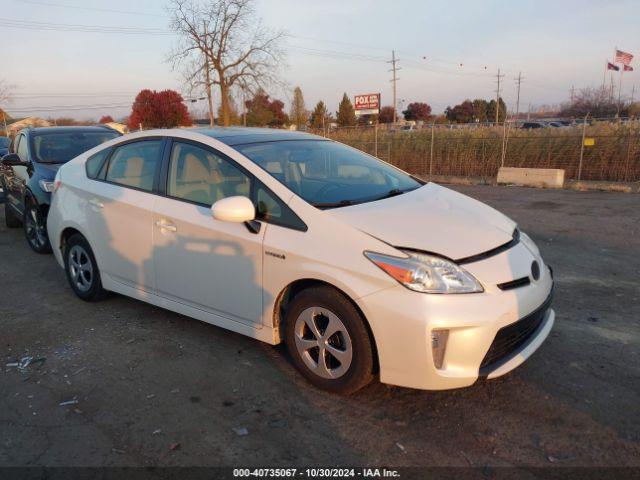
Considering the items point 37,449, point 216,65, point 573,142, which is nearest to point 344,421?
point 37,449

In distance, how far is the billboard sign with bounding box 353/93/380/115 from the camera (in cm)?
1950

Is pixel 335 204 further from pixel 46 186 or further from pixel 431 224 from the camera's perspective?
pixel 46 186

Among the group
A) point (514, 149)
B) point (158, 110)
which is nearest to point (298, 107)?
point (158, 110)

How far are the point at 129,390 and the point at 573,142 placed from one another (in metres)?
14.7

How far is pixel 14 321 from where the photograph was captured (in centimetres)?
459

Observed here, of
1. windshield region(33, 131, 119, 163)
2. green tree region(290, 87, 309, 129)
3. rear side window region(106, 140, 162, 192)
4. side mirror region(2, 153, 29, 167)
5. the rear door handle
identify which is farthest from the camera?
green tree region(290, 87, 309, 129)

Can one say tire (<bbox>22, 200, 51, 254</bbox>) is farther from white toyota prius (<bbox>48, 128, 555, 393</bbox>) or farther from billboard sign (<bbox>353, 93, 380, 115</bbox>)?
billboard sign (<bbox>353, 93, 380, 115</bbox>)

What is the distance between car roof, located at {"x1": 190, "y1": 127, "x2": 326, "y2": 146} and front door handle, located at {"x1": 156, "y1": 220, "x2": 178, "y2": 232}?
73 cm

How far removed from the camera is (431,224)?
3.23 metres

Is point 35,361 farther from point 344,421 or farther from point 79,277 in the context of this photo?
point 344,421

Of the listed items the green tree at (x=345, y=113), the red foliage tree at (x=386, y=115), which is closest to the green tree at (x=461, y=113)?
the red foliage tree at (x=386, y=115)

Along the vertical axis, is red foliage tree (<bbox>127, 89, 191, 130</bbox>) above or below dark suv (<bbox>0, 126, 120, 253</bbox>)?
above

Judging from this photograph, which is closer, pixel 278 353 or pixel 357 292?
pixel 357 292

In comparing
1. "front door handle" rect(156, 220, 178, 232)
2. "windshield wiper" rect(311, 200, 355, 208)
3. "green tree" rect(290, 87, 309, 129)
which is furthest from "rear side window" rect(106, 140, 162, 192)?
"green tree" rect(290, 87, 309, 129)
